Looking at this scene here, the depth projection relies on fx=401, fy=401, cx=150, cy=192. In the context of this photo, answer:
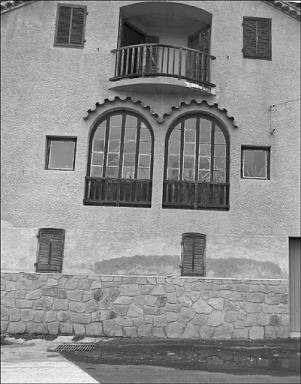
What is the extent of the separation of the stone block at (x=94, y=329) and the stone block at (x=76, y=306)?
1.57 ft

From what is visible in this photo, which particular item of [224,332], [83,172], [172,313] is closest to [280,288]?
[224,332]

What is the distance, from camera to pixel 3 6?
12.5 metres

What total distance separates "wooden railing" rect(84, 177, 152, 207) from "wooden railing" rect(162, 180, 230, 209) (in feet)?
1.97

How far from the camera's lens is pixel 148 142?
12305 mm

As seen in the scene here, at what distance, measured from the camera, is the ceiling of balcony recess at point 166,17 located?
1298 cm

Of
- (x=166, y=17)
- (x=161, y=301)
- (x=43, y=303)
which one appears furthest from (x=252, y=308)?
(x=166, y=17)

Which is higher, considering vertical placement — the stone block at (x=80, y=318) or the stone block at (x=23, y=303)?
the stone block at (x=23, y=303)

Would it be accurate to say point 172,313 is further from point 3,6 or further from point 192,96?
point 3,6

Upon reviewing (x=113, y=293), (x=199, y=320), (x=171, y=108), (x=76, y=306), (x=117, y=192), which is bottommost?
(x=199, y=320)

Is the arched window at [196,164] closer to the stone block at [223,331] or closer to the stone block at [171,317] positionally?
the stone block at [171,317]

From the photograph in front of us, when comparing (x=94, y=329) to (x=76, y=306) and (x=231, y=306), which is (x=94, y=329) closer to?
(x=76, y=306)

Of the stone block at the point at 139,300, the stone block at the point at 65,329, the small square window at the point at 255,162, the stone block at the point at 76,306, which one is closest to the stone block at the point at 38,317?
the stone block at the point at 65,329

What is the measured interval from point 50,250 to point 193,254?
4.15m

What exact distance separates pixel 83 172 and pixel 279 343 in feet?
24.2
